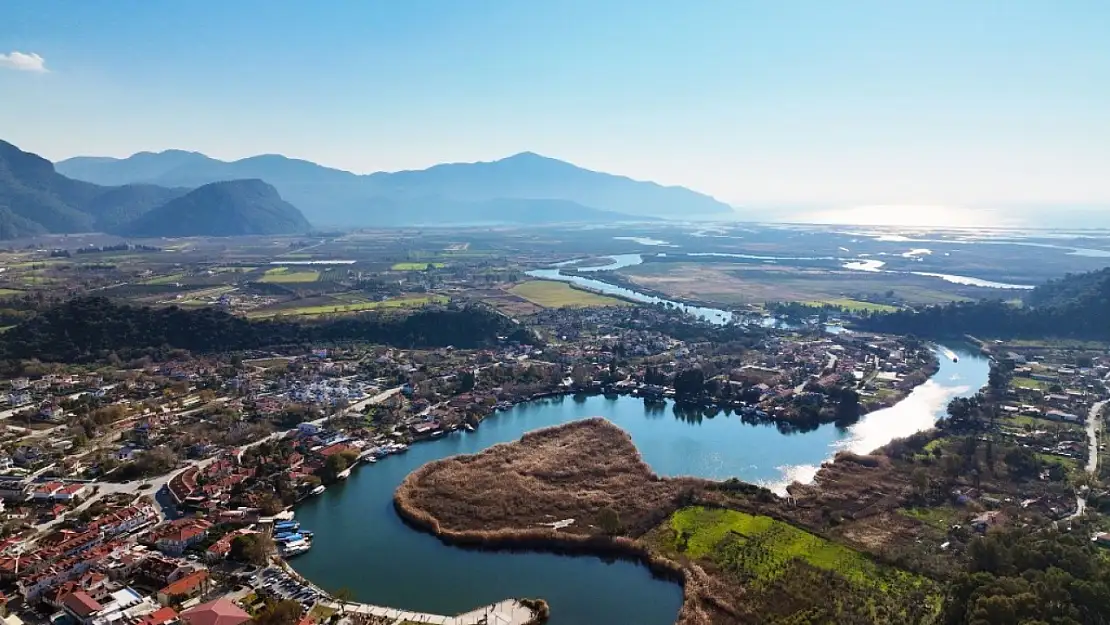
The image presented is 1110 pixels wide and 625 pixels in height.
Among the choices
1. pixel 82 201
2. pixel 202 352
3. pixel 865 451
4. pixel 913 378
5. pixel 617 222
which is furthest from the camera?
pixel 617 222

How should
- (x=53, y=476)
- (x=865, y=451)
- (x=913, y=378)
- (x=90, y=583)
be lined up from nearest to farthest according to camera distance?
(x=90, y=583)
(x=53, y=476)
(x=865, y=451)
(x=913, y=378)

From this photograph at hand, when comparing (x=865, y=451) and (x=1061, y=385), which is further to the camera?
(x=1061, y=385)

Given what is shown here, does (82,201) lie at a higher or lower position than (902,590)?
higher

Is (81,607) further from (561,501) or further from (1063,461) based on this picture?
(1063,461)

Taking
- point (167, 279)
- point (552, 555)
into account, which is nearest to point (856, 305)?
point (552, 555)

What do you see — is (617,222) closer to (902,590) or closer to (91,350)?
(91,350)

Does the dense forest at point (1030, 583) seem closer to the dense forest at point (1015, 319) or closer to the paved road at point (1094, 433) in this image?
the paved road at point (1094, 433)

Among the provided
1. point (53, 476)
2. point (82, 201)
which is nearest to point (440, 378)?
point (53, 476)
